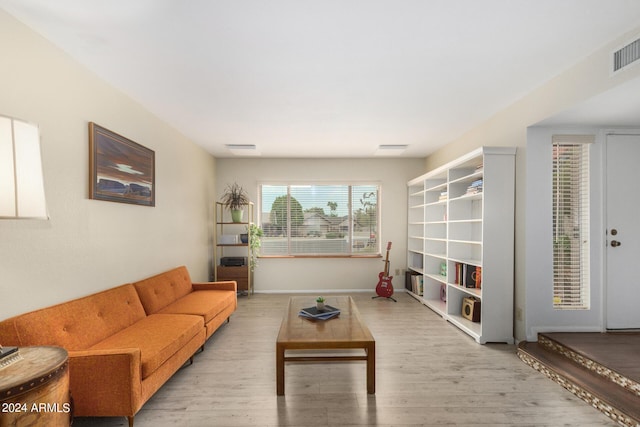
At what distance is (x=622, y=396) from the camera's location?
2.22 m

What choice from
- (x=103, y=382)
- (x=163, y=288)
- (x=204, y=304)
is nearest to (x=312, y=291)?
(x=204, y=304)

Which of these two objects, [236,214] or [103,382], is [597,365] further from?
[236,214]

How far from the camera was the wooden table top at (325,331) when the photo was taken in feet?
7.98

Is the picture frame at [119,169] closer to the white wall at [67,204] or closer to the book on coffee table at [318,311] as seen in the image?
the white wall at [67,204]

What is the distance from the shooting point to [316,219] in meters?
6.17

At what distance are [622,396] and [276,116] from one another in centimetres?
391

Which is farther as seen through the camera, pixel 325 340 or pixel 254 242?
pixel 254 242

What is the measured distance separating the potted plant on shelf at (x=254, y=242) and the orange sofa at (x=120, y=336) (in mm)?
2097

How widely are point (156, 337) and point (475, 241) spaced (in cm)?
358

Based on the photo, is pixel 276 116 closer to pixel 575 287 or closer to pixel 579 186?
pixel 579 186

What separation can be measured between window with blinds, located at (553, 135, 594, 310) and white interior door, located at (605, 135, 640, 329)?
237 mm

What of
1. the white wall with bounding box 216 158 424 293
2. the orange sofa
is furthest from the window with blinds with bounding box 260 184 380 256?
the orange sofa

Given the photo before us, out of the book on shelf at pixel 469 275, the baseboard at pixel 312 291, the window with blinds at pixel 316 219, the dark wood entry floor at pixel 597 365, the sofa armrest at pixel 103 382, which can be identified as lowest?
the baseboard at pixel 312 291

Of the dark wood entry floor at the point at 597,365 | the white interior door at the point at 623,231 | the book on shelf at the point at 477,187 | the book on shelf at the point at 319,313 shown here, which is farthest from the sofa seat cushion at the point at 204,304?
the white interior door at the point at 623,231
